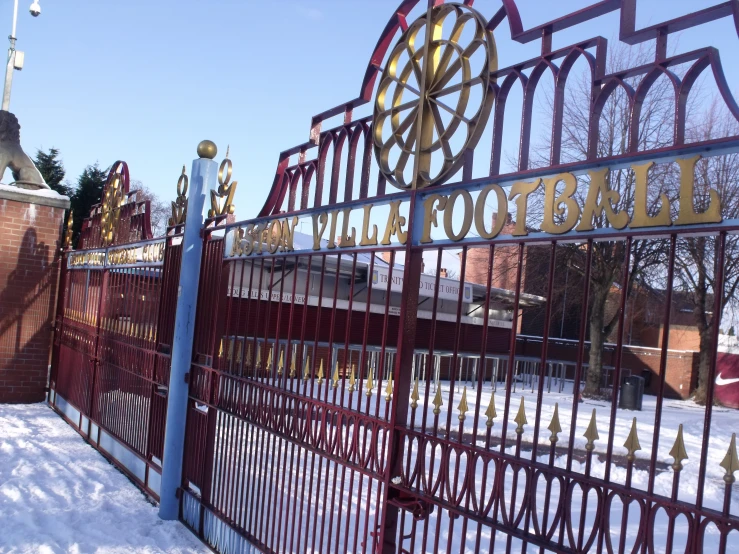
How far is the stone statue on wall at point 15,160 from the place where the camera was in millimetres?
9938

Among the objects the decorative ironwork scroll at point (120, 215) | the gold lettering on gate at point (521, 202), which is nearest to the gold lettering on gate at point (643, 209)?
the gold lettering on gate at point (521, 202)

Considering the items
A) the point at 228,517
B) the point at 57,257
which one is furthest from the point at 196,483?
the point at 57,257

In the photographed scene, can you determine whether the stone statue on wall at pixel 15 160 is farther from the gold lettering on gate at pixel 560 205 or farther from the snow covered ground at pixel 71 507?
the gold lettering on gate at pixel 560 205

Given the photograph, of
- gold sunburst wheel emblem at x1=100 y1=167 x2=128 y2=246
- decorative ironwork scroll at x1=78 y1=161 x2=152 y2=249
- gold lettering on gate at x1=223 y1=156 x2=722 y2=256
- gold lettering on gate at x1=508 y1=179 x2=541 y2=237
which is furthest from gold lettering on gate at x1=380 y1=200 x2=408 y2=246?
gold sunburst wheel emblem at x1=100 y1=167 x2=128 y2=246

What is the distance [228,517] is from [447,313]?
13.3 meters

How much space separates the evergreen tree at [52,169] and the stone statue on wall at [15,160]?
16.4 meters

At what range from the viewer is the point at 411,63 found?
3.41m

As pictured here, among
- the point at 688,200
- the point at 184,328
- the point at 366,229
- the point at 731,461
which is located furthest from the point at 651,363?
the point at 731,461

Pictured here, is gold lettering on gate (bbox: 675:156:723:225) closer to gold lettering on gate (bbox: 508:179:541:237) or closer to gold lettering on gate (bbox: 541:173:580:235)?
gold lettering on gate (bbox: 541:173:580:235)

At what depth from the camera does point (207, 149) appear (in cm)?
541

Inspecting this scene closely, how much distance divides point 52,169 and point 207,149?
78.6ft

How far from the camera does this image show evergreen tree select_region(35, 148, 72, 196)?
25766 mm

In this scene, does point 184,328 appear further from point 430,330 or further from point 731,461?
point 731,461

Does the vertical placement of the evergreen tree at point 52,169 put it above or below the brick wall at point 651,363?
above
